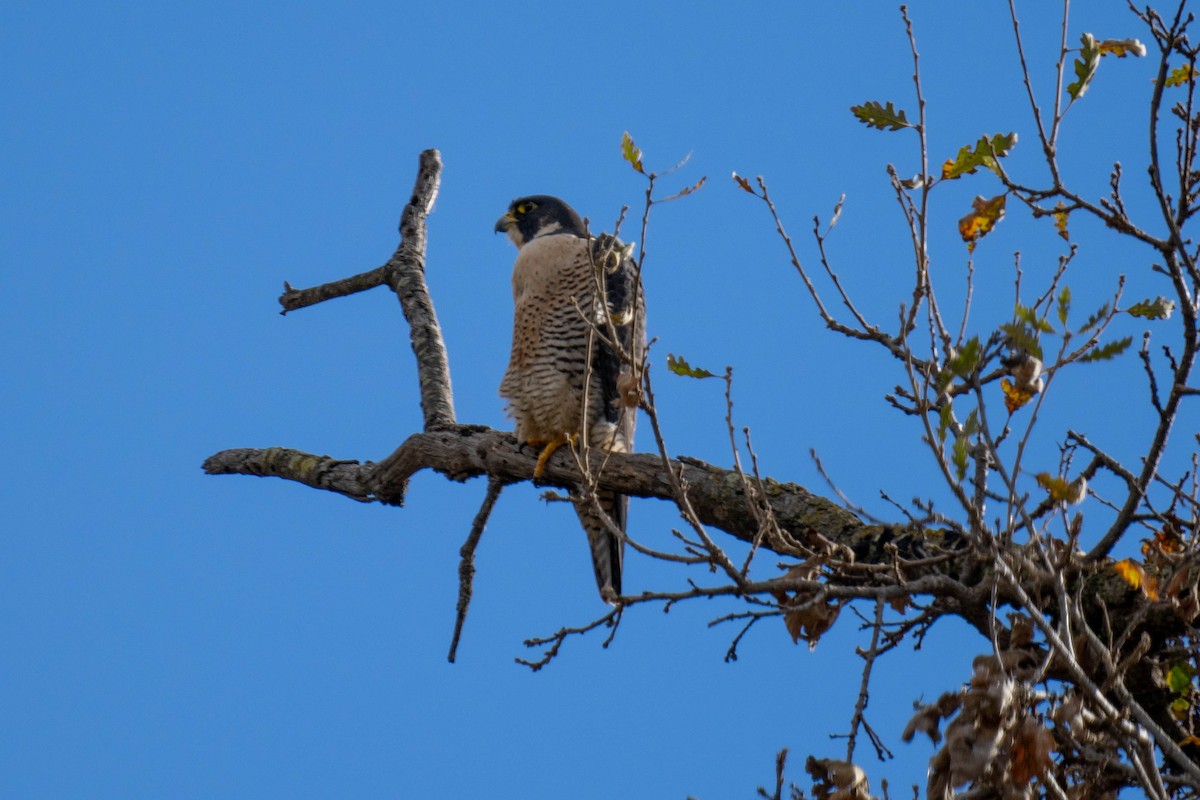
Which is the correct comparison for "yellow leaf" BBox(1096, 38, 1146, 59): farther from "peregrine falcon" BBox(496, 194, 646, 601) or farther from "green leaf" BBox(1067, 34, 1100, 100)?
"peregrine falcon" BBox(496, 194, 646, 601)

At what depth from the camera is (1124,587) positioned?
9.70 feet

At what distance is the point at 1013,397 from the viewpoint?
2.16m

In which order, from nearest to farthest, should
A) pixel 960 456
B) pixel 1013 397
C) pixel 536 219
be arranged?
pixel 960 456 < pixel 1013 397 < pixel 536 219

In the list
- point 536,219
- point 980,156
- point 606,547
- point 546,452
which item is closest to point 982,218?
point 980,156

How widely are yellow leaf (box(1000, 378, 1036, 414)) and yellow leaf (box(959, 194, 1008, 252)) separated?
1.46ft

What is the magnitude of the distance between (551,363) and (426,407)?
0.69 m

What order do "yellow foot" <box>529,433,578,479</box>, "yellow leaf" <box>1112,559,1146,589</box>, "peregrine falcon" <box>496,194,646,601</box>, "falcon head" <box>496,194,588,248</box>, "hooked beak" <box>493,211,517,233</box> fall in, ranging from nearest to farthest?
1. "yellow leaf" <box>1112,559,1146,589</box>
2. "yellow foot" <box>529,433,578,479</box>
3. "peregrine falcon" <box>496,194,646,601</box>
4. "falcon head" <box>496,194,588,248</box>
5. "hooked beak" <box>493,211,517,233</box>

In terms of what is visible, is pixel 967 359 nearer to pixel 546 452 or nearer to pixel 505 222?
pixel 546 452

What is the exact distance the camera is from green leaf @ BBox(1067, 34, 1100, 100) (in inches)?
96.0

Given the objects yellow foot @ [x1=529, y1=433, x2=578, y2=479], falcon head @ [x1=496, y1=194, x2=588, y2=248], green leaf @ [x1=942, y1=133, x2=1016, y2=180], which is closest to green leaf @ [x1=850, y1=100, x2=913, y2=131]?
green leaf @ [x1=942, y1=133, x2=1016, y2=180]

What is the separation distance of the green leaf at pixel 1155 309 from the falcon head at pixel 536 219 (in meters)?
3.90

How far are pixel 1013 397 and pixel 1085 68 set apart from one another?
754 mm

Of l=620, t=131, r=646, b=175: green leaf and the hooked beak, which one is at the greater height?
the hooked beak

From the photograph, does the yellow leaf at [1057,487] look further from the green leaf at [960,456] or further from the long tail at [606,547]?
the long tail at [606,547]
